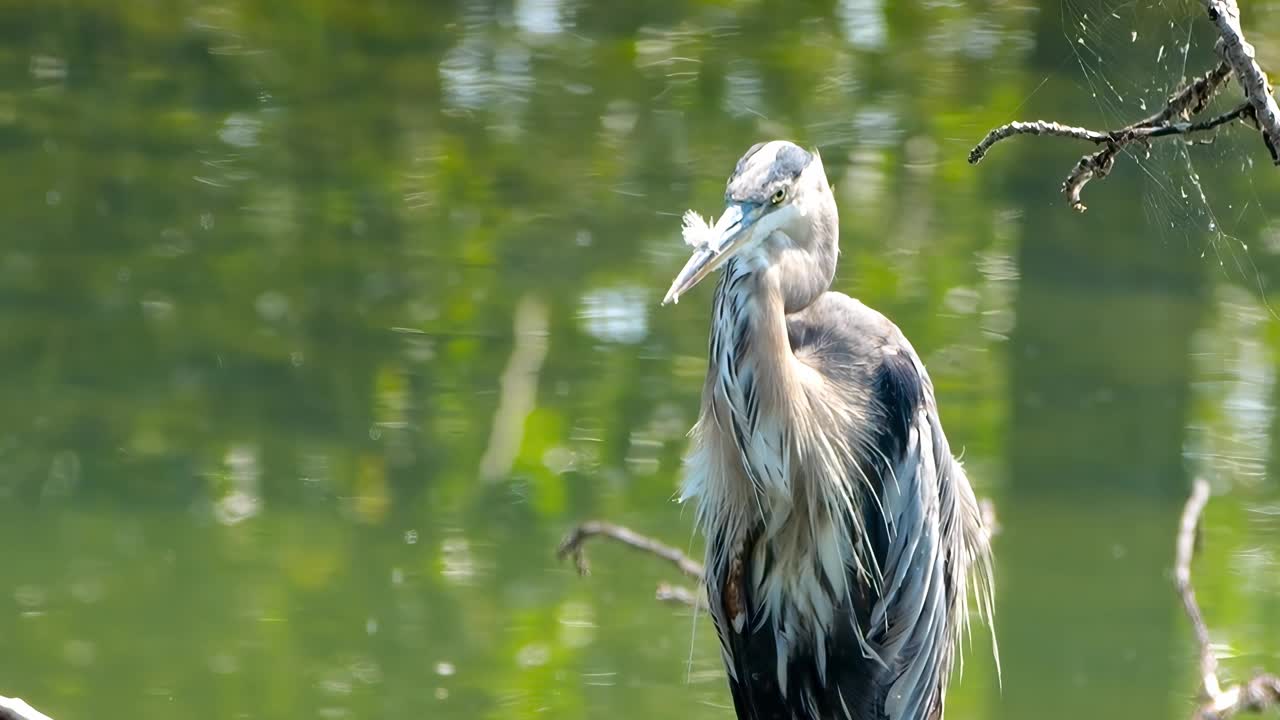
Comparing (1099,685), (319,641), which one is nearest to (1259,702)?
(1099,685)

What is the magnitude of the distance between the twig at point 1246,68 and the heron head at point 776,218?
90 cm

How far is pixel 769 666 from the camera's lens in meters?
2.82

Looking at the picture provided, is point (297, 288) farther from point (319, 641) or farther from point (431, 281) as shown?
point (319, 641)

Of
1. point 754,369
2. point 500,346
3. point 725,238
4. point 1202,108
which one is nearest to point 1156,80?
point 1202,108

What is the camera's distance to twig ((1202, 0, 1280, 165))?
4.83 feet

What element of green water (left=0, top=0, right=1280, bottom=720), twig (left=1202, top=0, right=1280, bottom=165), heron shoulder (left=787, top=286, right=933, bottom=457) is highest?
twig (left=1202, top=0, right=1280, bottom=165)

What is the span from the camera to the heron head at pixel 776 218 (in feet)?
7.84

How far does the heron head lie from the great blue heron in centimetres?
1

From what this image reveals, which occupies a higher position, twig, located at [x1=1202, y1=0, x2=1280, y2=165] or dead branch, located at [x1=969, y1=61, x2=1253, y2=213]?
twig, located at [x1=1202, y1=0, x2=1280, y2=165]

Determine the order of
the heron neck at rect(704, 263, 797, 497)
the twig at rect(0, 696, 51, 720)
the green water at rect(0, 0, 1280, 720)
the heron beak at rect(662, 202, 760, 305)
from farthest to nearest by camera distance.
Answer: the green water at rect(0, 0, 1280, 720), the heron neck at rect(704, 263, 797, 497), the heron beak at rect(662, 202, 760, 305), the twig at rect(0, 696, 51, 720)

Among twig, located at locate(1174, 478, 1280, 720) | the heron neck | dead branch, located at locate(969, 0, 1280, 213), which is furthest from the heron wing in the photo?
dead branch, located at locate(969, 0, 1280, 213)

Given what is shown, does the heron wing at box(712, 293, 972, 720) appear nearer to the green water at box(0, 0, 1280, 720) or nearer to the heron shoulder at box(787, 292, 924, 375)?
the heron shoulder at box(787, 292, 924, 375)

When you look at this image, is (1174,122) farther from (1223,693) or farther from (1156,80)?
(1223,693)

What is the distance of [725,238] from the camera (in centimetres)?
238
